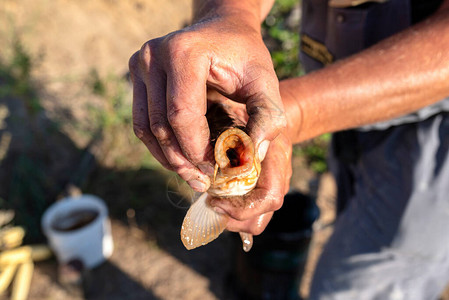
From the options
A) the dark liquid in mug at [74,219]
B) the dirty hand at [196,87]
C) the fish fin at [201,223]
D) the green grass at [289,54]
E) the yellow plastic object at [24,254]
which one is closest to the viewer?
the dirty hand at [196,87]

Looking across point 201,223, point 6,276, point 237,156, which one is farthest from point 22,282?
point 237,156

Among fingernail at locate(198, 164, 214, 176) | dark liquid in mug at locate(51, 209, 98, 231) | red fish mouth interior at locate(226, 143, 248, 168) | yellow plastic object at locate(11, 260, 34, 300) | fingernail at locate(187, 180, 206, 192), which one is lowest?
yellow plastic object at locate(11, 260, 34, 300)

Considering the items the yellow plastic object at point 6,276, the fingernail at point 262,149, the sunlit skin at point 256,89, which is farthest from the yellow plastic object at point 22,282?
the fingernail at point 262,149

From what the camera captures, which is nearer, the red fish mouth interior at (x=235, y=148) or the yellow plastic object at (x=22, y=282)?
the red fish mouth interior at (x=235, y=148)

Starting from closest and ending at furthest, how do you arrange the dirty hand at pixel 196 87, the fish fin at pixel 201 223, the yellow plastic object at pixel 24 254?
the dirty hand at pixel 196 87, the fish fin at pixel 201 223, the yellow plastic object at pixel 24 254

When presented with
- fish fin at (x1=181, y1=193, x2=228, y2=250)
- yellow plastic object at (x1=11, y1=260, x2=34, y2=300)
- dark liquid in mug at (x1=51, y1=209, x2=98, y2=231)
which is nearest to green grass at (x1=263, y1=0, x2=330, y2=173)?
dark liquid in mug at (x1=51, y1=209, x2=98, y2=231)

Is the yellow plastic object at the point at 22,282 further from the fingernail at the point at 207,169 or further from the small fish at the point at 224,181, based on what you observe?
the fingernail at the point at 207,169

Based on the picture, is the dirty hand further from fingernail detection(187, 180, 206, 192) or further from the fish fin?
the fish fin
